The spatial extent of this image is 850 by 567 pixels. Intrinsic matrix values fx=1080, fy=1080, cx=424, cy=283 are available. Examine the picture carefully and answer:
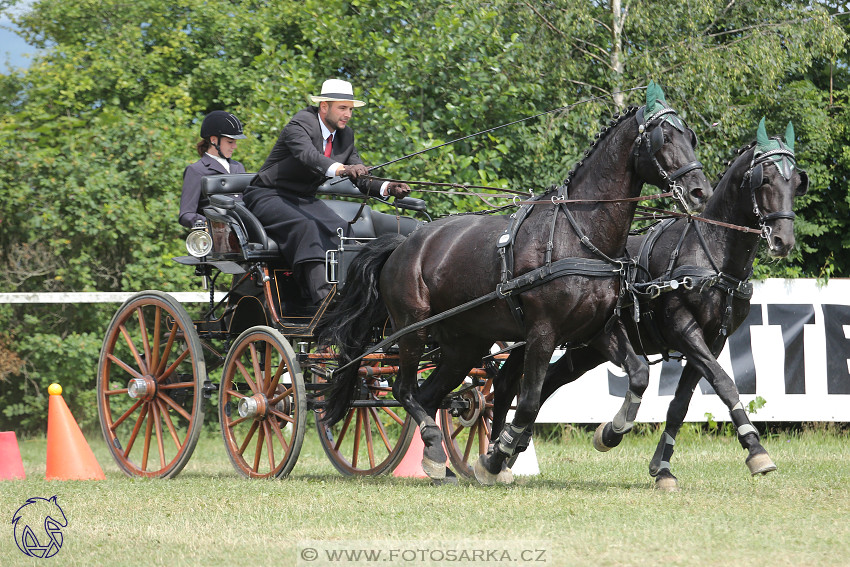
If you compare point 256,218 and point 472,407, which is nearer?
point 256,218

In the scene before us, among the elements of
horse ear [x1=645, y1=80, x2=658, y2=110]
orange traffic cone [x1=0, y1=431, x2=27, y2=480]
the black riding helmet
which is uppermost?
the black riding helmet

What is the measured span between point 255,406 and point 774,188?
3426mm

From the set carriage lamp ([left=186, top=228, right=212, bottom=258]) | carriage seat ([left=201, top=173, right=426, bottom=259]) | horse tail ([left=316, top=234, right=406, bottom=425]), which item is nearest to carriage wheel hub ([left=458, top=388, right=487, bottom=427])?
horse tail ([left=316, top=234, right=406, bottom=425])

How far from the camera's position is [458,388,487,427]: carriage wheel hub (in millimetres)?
7430

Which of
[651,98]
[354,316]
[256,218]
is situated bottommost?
[354,316]

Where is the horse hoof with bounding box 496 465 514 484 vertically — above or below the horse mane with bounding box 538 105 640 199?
below

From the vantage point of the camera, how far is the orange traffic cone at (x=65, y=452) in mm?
7500

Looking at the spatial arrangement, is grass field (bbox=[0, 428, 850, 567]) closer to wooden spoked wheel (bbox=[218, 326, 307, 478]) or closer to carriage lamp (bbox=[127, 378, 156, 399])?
wooden spoked wheel (bbox=[218, 326, 307, 478])

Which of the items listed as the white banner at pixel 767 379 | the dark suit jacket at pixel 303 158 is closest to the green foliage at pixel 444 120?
the white banner at pixel 767 379

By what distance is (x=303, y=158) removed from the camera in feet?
23.1

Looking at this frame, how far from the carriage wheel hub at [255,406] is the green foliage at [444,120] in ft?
12.6

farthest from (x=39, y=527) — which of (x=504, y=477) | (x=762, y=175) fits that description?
(x=762, y=175)

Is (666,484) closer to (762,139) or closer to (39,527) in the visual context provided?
(762,139)

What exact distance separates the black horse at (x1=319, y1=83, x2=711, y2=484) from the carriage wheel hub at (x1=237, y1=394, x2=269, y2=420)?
439 mm
